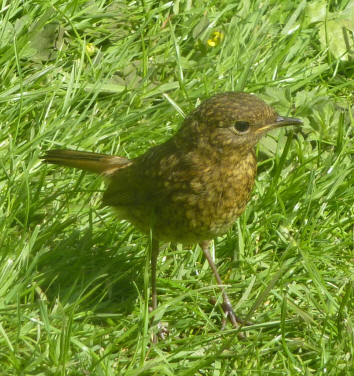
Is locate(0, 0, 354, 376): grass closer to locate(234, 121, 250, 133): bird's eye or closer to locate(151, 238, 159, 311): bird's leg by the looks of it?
locate(151, 238, 159, 311): bird's leg

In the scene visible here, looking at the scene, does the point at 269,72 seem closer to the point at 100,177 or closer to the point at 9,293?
the point at 100,177

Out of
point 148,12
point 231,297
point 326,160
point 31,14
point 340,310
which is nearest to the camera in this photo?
point 340,310

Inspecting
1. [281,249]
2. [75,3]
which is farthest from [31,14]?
[281,249]

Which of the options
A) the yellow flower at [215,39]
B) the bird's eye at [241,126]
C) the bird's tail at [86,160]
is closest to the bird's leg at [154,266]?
the bird's tail at [86,160]

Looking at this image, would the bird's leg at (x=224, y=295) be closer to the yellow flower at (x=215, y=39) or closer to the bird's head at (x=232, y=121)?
the bird's head at (x=232, y=121)

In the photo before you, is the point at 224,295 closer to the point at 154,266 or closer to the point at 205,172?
the point at 154,266

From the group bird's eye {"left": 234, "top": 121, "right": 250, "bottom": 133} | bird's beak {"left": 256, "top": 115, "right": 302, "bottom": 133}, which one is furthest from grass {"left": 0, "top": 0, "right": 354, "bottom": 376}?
bird's eye {"left": 234, "top": 121, "right": 250, "bottom": 133}

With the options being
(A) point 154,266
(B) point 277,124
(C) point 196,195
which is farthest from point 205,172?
(A) point 154,266
